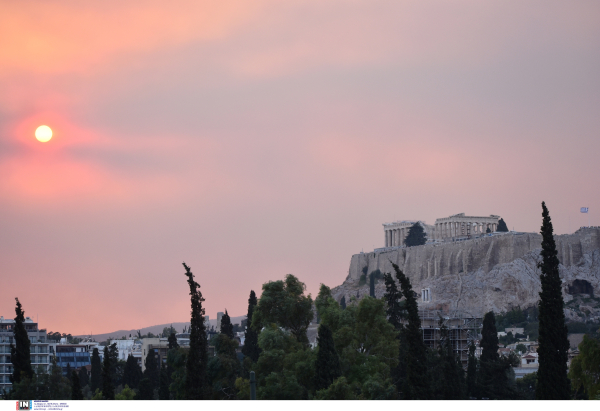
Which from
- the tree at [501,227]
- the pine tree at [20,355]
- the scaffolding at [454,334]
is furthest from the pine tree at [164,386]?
the tree at [501,227]

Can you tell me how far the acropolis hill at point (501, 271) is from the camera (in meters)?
106

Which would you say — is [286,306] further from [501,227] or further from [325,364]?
[501,227]

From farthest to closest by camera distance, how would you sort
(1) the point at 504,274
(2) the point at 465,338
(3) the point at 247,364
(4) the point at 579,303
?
(1) the point at 504,274
(4) the point at 579,303
(2) the point at 465,338
(3) the point at 247,364

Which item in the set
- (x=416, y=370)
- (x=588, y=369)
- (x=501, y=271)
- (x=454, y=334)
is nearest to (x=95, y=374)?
(x=454, y=334)

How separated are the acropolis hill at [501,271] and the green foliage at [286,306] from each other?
61.2m

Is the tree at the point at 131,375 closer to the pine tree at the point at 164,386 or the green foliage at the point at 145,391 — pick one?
the pine tree at the point at 164,386

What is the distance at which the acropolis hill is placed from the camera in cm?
10575

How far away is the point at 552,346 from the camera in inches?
1016

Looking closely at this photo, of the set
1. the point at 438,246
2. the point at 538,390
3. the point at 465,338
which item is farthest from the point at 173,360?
the point at 438,246

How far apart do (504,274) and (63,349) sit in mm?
53309

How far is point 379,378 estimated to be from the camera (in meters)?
30.1

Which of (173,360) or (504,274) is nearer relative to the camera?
(173,360)

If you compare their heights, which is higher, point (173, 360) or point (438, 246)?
point (438, 246)
